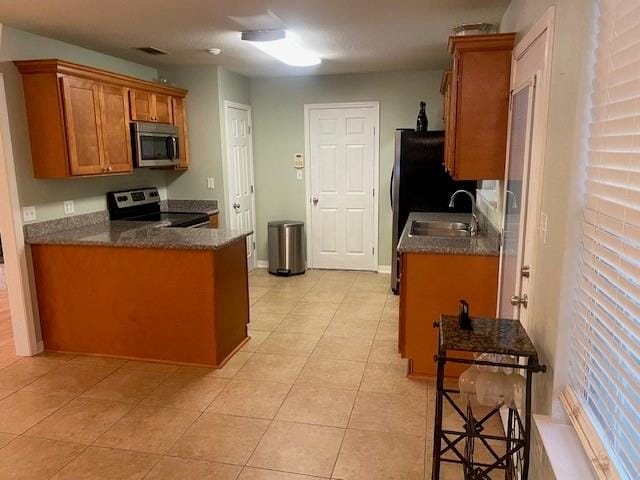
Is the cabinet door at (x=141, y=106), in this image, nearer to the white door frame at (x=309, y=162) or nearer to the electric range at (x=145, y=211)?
the electric range at (x=145, y=211)

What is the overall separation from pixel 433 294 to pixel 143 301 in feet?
6.63

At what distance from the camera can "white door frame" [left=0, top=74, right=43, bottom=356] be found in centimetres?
326

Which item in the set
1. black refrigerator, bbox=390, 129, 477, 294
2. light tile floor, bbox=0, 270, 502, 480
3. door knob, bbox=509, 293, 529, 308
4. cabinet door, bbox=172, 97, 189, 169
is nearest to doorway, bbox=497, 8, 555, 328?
door knob, bbox=509, 293, 529, 308

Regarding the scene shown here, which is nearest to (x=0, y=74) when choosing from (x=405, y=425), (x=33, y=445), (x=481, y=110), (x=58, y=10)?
(x=58, y=10)

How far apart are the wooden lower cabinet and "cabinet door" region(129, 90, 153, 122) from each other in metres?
2.77

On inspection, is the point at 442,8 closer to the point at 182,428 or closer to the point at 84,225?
the point at 182,428

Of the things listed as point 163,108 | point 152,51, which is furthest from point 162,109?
point 152,51

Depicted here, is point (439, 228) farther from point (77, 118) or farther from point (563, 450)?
point (77, 118)

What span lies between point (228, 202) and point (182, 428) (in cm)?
303

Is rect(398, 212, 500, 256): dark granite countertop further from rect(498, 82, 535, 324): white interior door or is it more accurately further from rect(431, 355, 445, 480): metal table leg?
rect(431, 355, 445, 480): metal table leg

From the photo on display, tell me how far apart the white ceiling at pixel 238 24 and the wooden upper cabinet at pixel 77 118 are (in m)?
0.30

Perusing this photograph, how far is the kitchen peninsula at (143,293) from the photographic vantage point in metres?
3.29

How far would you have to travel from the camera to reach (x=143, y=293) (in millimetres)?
3393

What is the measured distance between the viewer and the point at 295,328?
407 cm
